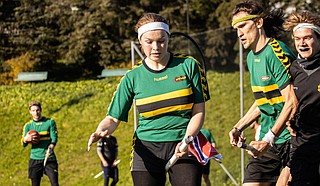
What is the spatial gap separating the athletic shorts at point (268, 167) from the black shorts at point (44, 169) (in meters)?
6.29

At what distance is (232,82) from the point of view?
12.7 meters

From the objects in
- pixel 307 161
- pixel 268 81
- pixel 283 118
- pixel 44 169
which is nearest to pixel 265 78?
pixel 268 81

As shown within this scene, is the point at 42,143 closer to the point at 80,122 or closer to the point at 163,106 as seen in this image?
the point at 163,106

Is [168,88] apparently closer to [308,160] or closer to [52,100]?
[308,160]

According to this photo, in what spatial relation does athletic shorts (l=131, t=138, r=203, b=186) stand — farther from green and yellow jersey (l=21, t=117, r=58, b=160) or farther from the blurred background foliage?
the blurred background foliage

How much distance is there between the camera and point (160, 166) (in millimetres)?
5258

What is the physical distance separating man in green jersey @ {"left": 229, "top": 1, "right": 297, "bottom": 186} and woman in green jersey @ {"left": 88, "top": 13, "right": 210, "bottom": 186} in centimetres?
59

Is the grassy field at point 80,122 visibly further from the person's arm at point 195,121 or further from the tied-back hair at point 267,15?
the person's arm at point 195,121

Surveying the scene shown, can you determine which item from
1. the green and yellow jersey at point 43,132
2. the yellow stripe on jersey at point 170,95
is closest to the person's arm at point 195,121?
the yellow stripe on jersey at point 170,95

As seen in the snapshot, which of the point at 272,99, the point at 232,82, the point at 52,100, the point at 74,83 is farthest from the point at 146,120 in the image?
the point at 74,83

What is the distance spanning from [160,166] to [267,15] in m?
1.72

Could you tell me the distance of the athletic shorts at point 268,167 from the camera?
229 inches

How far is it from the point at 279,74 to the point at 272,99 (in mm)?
264

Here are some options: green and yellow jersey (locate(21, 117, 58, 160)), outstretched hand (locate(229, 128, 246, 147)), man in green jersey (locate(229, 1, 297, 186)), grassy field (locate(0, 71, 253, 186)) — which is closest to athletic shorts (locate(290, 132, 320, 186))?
man in green jersey (locate(229, 1, 297, 186))
